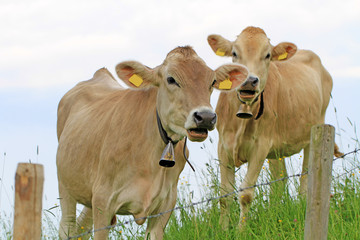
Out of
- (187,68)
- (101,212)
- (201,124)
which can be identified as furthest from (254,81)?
(101,212)

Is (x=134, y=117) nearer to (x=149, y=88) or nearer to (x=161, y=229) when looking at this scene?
(x=149, y=88)

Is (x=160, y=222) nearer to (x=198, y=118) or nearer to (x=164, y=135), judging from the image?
(x=164, y=135)

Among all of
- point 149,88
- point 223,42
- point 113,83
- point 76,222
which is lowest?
point 76,222

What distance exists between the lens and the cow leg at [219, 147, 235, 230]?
687cm

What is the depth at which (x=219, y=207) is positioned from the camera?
7.44 metres

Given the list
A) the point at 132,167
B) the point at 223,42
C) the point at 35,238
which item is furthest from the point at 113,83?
the point at 35,238

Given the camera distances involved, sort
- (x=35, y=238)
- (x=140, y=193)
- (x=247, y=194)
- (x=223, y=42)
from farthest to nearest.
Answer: (x=223, y=42), (x=247, y=194), (x=140, y=193), (x=35, y=238)

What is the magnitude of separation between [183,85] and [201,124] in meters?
0.52

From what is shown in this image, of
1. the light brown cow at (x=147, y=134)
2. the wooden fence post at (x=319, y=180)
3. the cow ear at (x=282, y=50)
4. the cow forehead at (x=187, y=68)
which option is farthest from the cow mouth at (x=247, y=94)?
the wooden fence post at (x=319, y=180)

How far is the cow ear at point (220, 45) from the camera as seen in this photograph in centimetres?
779

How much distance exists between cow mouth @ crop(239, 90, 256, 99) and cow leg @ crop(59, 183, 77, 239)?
7.68ft

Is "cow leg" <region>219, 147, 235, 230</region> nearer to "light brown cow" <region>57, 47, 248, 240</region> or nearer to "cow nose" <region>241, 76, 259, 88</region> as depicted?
"cow nose" <region>241, 76, 259, 88</region>

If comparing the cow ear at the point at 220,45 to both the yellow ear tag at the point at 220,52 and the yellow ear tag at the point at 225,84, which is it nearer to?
the yellow ear tag at the point at 220,52

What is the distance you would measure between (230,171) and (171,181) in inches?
84.7
